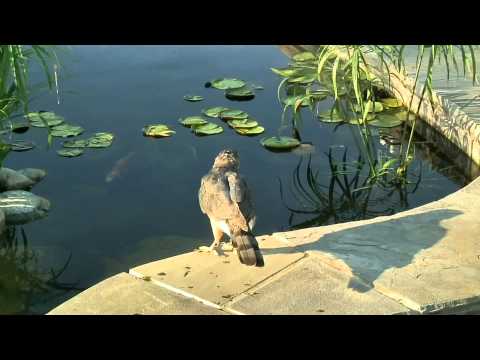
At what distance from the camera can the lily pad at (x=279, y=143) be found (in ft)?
20.0

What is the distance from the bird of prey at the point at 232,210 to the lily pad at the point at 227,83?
10.4ft

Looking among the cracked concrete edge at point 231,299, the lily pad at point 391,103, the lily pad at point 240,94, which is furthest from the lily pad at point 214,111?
the cracked concrete edge at point 231,299

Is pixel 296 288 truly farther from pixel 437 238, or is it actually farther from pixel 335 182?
pixel 335 182

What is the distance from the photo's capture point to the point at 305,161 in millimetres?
5953

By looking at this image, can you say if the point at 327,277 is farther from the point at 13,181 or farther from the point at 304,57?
the point at 304,57

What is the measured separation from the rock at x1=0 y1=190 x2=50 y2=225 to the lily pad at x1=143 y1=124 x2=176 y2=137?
126 cm

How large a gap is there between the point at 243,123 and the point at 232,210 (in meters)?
2.74

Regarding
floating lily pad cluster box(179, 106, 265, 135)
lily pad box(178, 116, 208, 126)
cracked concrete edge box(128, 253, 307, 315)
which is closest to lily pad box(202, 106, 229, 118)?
floating lily pad cluster box(179, 106, 265, 135)

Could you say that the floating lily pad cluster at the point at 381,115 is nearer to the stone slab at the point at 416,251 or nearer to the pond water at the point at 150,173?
the pond water at the point at 150,173

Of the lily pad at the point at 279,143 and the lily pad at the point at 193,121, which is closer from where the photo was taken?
the lily pad at the point at 279,143

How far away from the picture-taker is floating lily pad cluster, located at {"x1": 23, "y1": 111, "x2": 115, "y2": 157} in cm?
601

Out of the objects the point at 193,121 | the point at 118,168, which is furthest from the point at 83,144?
the point at 193,121

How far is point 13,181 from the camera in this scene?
5.41 meters

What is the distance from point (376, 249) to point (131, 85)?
4.00 metres
